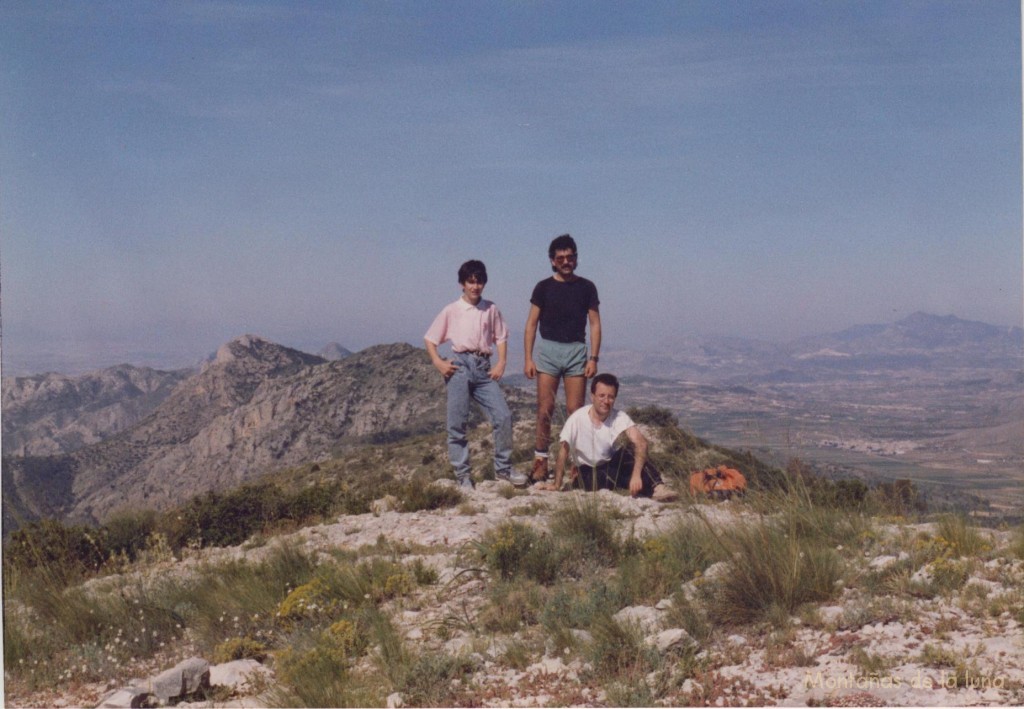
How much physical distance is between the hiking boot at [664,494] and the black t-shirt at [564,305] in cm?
193

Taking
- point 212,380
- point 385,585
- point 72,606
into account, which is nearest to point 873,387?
point 385,585

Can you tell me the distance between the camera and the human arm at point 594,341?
827 centimetres

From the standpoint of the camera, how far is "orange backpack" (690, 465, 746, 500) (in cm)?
666

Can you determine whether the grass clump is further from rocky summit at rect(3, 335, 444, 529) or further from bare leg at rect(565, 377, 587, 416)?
rocky summit at rect(3, 335, 444, 529)

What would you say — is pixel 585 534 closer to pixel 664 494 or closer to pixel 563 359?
pixel 664 494

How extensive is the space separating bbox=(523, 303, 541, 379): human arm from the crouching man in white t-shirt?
0.73m

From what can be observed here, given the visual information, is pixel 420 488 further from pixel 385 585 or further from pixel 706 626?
pixel 706 626

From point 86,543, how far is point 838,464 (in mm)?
8651

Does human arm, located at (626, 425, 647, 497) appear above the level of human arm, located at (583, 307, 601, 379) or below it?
below

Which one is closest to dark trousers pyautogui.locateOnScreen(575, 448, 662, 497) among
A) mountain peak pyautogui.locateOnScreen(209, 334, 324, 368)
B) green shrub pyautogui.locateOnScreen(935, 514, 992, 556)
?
green shrub pyautogui.locateOnScreen(935, 514, 992, 556)

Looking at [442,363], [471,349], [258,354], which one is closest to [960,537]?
[471,349]

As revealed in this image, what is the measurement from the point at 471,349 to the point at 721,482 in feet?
10.1

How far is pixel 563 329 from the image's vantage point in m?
8.28

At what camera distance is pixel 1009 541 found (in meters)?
5.29
